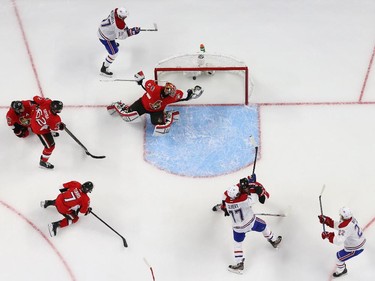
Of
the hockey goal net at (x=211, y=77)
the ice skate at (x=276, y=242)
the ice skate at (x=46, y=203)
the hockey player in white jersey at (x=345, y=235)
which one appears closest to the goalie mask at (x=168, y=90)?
the hockey goal net at (x=211, y=77)

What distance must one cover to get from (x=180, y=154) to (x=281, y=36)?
6.96 ft

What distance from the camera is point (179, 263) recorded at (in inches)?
296

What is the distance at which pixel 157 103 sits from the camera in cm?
808

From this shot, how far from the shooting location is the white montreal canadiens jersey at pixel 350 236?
6.94 m

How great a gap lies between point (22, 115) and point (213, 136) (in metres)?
1.99

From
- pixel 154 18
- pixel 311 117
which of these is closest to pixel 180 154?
pixel 311 117

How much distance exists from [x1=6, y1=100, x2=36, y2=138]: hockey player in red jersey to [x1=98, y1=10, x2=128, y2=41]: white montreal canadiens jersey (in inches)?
43.8

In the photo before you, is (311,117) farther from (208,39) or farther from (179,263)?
(179,263)

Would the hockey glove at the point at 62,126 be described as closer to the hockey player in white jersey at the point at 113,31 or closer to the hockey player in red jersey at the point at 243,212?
the hockey player in white jersey at the point at 113,31

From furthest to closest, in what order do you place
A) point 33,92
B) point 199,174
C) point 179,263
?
1. point 33,92
2. point 199,174
3. point 179,263

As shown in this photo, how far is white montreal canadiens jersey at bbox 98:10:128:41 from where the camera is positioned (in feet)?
27.6

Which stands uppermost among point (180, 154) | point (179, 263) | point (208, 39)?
point (208, 39)

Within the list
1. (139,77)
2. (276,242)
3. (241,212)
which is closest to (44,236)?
(139,77)

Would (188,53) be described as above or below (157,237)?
above
